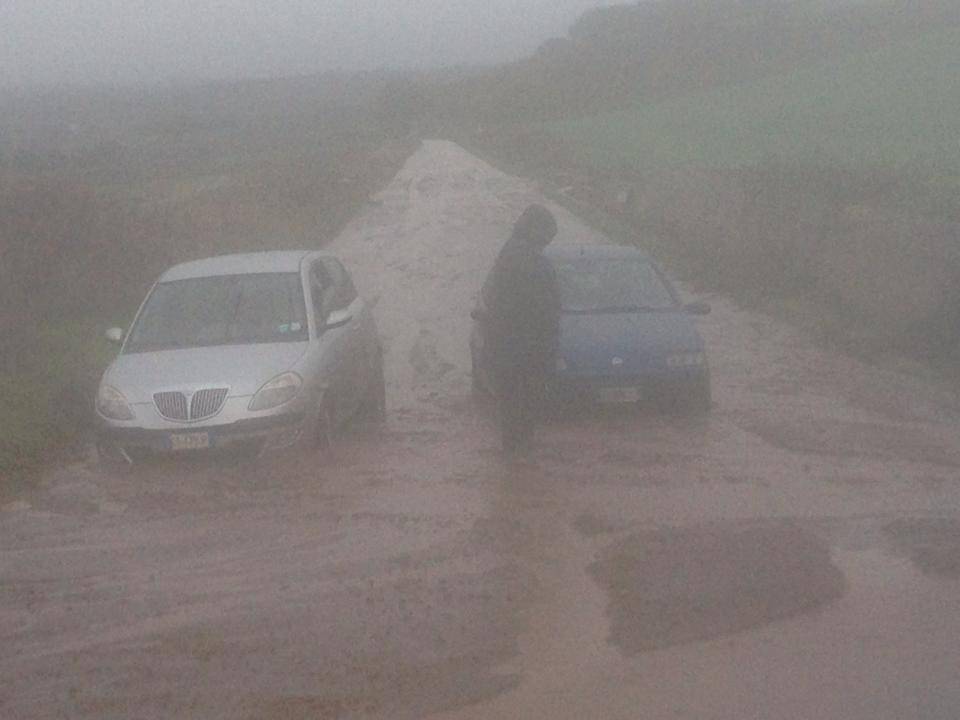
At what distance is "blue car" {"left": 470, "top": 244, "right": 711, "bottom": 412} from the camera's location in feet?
36.7

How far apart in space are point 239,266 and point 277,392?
2.02 metres

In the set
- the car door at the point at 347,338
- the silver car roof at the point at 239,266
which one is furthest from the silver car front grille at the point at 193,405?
the silver car roof at the point at 239,266

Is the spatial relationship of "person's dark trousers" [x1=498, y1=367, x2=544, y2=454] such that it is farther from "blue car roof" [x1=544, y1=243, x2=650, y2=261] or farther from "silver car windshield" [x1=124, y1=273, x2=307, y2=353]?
"blue car roof" [x1=544, y1=243, x2=650, y2=261]

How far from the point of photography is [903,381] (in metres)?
13.2

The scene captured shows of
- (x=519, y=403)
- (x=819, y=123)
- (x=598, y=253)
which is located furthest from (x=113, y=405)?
(x=819, y=123)

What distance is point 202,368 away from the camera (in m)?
9.84

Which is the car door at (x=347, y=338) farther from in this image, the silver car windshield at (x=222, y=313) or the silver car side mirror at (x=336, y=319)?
the silver car windshield at (x=222, y=313)

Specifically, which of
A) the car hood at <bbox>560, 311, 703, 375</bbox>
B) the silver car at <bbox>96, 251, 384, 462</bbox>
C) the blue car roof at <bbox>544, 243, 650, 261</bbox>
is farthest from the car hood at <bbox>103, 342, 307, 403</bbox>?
the blue car roof at <bbox>544, 243, 650, 261</bbox>

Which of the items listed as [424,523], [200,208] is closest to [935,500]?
[424,523]

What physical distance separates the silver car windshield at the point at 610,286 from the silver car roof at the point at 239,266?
253 centimetres

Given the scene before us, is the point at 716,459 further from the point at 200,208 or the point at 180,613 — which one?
the point at 200,208

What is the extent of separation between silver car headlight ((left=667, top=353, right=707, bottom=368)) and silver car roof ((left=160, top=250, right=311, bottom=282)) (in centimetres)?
330

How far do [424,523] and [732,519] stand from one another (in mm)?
1991

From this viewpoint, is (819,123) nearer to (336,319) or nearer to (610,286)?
(610,286)
